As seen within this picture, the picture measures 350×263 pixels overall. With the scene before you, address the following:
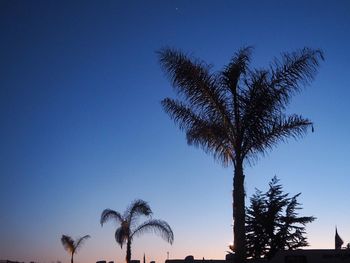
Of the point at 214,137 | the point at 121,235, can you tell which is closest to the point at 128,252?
the point at 121,235

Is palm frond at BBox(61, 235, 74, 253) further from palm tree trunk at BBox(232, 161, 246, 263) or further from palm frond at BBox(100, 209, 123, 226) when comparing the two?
palm tree trunk at BBox(232, 161, 246, 263)

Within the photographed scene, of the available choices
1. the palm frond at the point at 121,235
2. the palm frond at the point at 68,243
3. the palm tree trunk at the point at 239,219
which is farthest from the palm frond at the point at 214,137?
the palm frond at the point at 68,243

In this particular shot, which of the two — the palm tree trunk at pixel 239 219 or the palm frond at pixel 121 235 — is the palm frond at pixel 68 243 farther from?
the palm tree trunk at pixel 239 219

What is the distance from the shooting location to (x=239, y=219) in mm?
13234

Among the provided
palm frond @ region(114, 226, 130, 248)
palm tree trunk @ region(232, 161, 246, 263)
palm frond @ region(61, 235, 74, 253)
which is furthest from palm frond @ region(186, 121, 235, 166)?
palm frond @ region(61, 235, 74, 253)

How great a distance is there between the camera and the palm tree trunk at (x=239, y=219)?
1318 centimetres

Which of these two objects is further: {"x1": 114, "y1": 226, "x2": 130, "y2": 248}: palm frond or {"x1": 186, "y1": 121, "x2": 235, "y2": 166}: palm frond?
{"x1": 114, "y1": 226, "x2": 130, "y2": 248}: palm frond

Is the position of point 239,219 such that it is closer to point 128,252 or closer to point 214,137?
point 214,137

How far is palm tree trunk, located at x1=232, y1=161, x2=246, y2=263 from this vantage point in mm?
13180

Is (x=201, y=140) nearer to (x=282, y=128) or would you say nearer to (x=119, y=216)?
(x=282, y=128)

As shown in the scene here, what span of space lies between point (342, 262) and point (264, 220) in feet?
65.9

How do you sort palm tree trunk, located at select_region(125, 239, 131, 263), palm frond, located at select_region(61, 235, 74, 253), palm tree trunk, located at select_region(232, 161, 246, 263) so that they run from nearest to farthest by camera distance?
palm tree trunk, located at select_region(232, 161, 246, 263) < palm tree trunk, located at select_region(125, 239, 131, 263) < palm frond, located at select_region(61, 235, 74, 253)

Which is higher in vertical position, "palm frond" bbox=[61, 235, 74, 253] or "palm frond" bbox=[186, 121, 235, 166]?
"palm frond" bbox=[186, 121, 235, 166]

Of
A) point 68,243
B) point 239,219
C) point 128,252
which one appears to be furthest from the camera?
point 68,243
